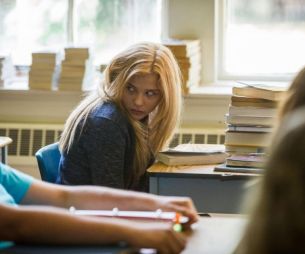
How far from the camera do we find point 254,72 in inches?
161

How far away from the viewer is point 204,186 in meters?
2.48

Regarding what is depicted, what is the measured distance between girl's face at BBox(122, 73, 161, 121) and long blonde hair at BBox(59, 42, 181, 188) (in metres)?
0.02

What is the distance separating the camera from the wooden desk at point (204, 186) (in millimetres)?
Answer: 2449

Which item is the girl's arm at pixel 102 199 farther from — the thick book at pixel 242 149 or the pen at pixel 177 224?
the thick book at pixel 242 149

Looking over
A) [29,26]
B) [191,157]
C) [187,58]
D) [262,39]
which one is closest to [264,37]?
[262,39]

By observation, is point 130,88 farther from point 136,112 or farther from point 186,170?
point 186,170

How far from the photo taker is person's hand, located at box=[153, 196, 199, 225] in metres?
1.62

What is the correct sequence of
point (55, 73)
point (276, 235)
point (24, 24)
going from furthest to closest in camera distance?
point (24, 24)
point (55, 73)
point (276, 235)

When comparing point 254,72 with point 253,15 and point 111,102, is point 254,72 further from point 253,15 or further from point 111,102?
point 111,102

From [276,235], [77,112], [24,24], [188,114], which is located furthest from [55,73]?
[276,235]

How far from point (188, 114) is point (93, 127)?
1623 millimetres

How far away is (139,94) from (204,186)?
0.41m

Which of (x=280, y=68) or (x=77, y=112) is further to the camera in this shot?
(x=280, y=68)

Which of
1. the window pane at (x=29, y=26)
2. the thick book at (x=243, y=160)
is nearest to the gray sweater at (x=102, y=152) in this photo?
the thick book at (x=243, y=160)
